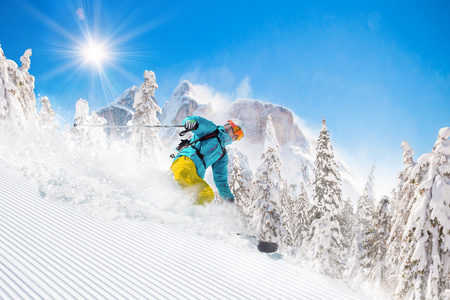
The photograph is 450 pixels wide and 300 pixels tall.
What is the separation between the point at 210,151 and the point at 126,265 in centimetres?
328

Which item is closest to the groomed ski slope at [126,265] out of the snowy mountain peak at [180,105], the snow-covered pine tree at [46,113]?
the snow-covered pine tree at [46,113]

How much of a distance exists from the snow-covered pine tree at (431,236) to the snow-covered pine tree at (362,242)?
8717 millimetres

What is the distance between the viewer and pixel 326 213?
15.0 metres

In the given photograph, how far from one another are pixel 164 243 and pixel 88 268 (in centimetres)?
91

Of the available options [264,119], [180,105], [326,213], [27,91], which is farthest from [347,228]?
[180,105]

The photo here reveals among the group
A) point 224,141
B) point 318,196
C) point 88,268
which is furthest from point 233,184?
point 88,268

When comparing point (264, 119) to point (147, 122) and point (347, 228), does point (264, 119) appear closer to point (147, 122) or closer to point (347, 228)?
point (347, 228)

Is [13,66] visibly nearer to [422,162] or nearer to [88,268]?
[88,268]

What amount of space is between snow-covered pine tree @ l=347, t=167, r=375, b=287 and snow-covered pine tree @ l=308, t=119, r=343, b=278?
3481 mm

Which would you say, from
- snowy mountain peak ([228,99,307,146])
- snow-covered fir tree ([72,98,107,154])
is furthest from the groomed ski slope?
snowy mountain peak ([228,99,307,146])

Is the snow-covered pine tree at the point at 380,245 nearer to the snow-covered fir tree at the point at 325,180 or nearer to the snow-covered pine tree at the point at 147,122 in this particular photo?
the snow-covered fir tree at the point at 325,180

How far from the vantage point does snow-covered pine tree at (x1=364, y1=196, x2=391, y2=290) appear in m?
14.4

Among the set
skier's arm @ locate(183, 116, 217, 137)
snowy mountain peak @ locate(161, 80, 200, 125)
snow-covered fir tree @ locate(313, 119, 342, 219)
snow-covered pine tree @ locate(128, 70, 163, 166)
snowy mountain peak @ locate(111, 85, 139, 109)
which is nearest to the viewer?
skier's arm @ locate(183, 116, 217, 137)

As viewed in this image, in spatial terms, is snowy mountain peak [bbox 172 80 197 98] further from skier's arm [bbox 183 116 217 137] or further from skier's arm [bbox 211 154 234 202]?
skier's arm [bbox 183 116 217 137]
